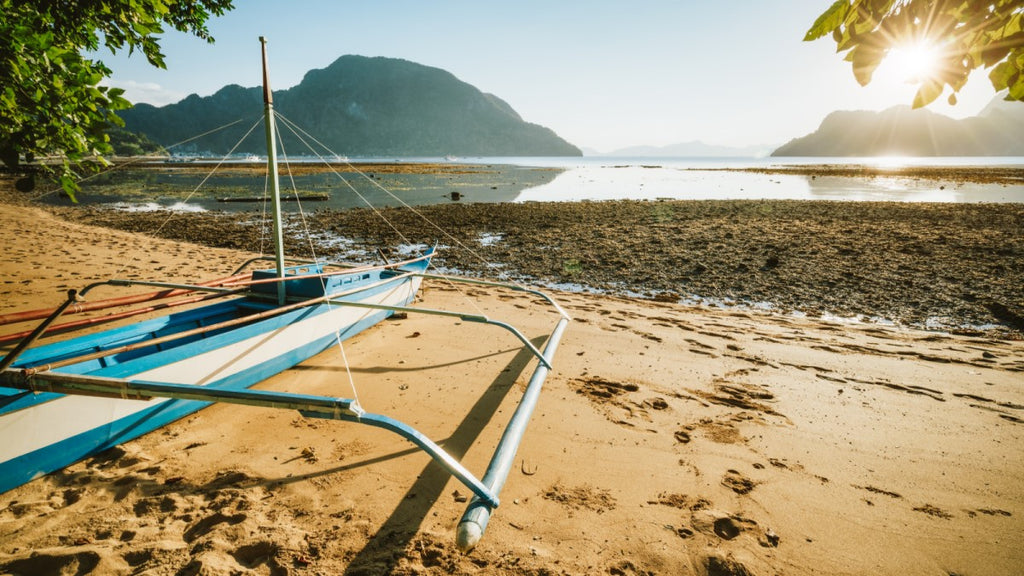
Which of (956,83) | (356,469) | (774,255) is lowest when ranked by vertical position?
(356,469)

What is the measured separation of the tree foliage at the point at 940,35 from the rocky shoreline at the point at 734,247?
689 centimetres

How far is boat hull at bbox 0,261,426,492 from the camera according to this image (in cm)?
286

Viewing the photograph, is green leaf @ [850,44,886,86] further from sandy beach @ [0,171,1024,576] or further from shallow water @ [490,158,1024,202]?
shallow water @ [490,158,1024,202]

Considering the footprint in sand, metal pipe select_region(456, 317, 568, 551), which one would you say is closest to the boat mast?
metal pipe select_region(456, 317, 568, 551)

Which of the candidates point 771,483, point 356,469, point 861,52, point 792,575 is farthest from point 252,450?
point 861,52

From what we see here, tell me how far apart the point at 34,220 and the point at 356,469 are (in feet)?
71.4

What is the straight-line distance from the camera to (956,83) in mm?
2070

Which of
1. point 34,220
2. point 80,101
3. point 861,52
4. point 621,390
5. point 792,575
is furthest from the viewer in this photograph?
point 34,220

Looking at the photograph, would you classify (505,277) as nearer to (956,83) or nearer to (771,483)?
(771,483)

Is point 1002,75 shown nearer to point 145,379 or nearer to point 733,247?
point 145,379

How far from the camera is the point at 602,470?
3.39m

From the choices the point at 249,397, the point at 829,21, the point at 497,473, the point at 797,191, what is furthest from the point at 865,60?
the point at 797,191

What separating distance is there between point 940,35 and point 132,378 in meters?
5.76

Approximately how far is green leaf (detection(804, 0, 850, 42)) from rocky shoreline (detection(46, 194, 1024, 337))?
7.03 m
